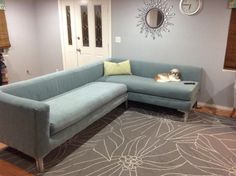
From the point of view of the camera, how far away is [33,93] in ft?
9.59

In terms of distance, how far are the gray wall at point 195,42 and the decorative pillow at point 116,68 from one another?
400mm

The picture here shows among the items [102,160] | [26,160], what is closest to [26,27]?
[26,160]

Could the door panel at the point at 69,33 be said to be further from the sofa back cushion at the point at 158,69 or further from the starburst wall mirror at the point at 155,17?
the starburst wall mirror at the point at 155,17

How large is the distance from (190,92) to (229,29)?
1376 mm

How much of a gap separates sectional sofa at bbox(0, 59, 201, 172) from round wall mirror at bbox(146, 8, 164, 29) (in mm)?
721

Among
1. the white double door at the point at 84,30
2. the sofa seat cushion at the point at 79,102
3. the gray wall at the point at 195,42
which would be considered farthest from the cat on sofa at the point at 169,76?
the white double door at the point at 84,30

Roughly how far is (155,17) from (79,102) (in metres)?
2.27

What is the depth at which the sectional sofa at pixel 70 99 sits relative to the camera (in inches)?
87.2

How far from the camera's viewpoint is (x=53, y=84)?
320 centimetres

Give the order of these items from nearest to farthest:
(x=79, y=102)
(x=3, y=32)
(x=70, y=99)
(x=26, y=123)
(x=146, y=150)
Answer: (x=26, y=123), (x=146, y=150), (x=79, y=102), (x=70, y=99), (x=3, y=32)

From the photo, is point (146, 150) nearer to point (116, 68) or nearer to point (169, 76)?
point (169, 76)

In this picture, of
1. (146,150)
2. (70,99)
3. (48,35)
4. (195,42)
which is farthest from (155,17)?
(48,35)

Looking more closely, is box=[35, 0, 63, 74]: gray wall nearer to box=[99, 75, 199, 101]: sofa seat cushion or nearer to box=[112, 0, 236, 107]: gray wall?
box=[112, 0, 236, 107]: gray wall

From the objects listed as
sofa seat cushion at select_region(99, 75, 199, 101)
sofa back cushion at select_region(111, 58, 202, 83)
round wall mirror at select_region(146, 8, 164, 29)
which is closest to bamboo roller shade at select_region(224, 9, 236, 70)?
sofa back cushion at select_region(111, 58, 202, 83)
